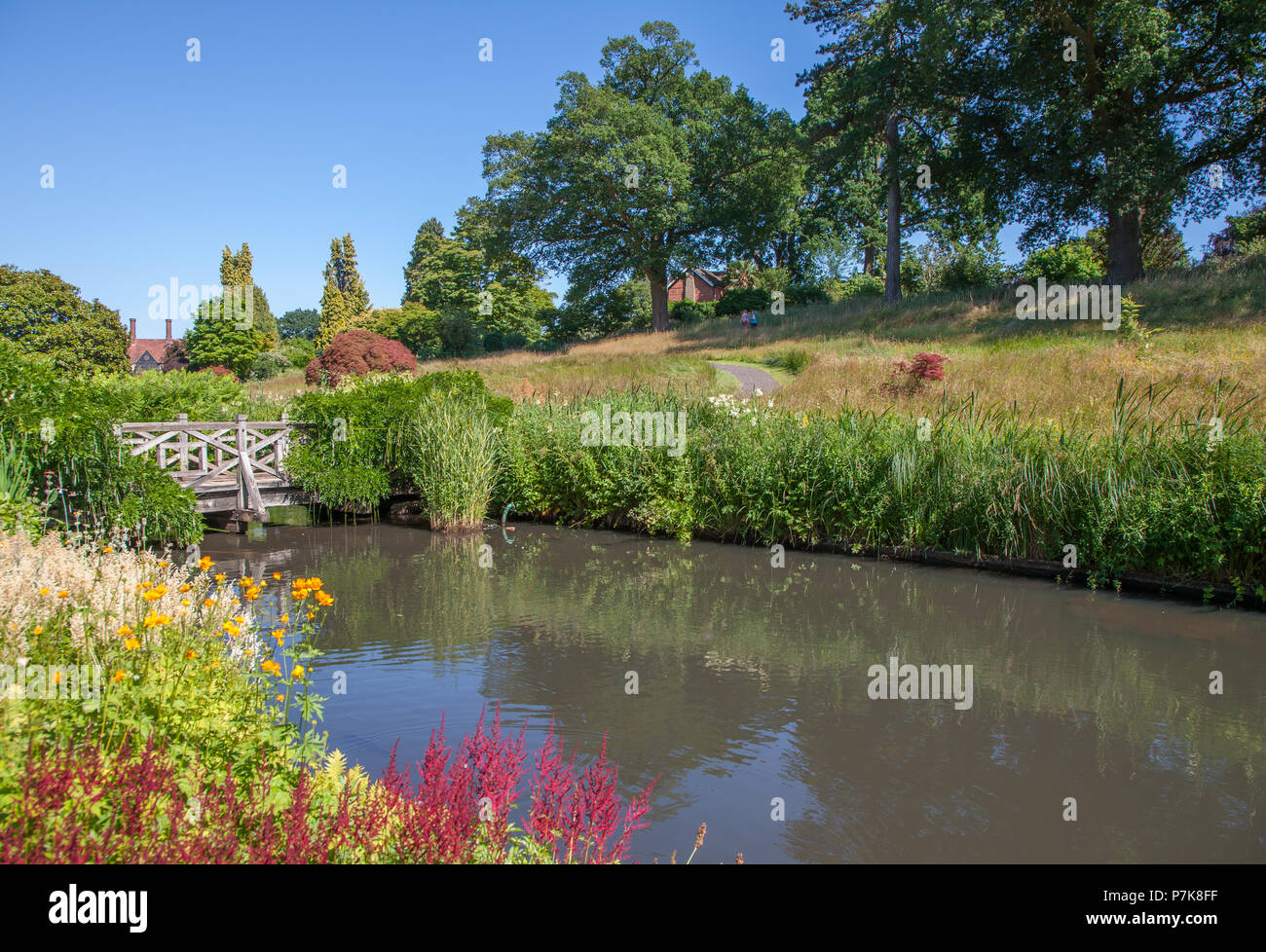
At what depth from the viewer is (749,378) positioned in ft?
79.9

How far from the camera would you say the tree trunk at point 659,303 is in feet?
140

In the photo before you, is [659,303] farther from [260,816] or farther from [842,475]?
[260,816]

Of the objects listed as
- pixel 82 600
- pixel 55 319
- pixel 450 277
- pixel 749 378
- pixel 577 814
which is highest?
pixel 450 277

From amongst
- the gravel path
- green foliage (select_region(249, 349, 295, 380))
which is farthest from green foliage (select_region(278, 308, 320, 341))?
the gravel path

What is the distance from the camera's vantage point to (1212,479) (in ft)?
33.4

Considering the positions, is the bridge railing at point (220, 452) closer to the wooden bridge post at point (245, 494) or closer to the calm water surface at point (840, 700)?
the wooden bridge post at point (245, 494)

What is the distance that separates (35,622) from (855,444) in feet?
37.5

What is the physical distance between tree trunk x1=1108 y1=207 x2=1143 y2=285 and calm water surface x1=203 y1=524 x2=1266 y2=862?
22.5 m

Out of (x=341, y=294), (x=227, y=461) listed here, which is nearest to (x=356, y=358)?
(x=227, y=461)

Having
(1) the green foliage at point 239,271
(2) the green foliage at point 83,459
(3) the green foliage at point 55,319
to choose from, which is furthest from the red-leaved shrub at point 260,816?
(1) the green foliage at point 239,271

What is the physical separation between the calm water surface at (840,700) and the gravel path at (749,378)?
1001 centimetres

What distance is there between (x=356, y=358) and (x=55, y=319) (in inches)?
812

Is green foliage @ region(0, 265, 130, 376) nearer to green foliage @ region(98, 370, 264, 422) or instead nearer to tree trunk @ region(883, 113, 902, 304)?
green foliage @ region(98, 370, 264, 422)
